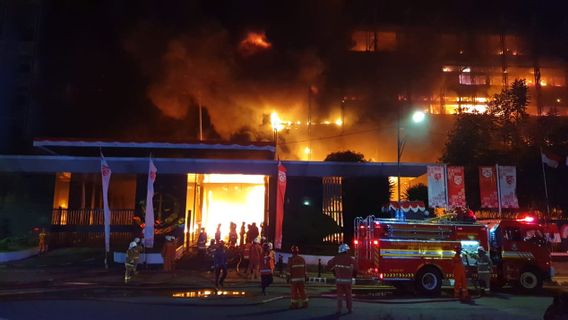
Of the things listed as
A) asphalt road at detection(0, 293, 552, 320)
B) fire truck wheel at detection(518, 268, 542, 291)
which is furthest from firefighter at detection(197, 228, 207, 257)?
fire truck wheel at detection(518, 268, 542, 291)

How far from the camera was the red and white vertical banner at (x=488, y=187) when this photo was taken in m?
19.0

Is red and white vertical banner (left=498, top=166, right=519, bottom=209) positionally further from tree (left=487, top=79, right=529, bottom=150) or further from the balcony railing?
the balcony railing

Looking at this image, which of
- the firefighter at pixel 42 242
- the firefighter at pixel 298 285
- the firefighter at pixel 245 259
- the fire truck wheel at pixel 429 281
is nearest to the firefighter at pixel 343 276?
the firefighter at pixel 298 285

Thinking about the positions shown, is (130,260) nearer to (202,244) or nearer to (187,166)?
(202,244)

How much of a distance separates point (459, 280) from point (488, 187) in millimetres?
9046

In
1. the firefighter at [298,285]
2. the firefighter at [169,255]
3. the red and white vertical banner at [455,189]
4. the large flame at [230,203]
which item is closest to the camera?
the firefighter at [298,285]

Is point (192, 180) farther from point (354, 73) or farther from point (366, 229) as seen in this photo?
point (354, 73)

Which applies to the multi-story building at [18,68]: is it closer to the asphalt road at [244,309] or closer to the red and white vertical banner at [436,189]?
the asphalt road at [244,309]

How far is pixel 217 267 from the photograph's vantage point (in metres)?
12.3

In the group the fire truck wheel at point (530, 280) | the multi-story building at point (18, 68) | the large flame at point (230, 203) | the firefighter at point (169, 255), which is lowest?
the fire truck wheel at point (530, 280)

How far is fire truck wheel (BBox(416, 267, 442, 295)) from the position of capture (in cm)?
1229

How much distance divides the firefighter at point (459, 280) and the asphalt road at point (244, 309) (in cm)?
42

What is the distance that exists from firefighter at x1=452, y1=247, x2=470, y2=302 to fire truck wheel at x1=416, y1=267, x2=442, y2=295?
0.71 meters

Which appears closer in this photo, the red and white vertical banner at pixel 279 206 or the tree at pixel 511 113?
the red and white vertical banner at pixel 279 206
